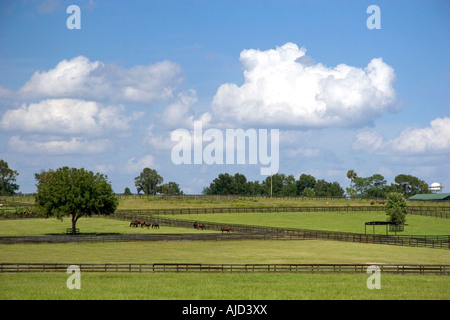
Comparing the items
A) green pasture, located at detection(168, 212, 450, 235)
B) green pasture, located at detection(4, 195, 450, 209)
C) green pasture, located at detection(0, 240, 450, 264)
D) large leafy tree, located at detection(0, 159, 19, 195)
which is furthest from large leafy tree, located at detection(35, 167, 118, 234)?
large leafy tree, located at detection(0, 159, 19, 195)

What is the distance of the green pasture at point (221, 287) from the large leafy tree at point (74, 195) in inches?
1281

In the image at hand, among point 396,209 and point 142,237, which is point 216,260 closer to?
point 142,237

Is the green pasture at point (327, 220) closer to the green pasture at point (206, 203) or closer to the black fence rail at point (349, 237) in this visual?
the black fence rail at point (349, 237)

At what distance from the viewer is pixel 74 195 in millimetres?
75062

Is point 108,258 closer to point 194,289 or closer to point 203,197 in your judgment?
point 194,289

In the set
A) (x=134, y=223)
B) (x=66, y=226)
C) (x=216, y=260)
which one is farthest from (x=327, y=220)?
(x=216, y=260)

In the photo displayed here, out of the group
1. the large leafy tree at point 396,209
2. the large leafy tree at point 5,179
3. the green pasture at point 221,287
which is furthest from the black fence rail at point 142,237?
the large leafy tree at point 5,179

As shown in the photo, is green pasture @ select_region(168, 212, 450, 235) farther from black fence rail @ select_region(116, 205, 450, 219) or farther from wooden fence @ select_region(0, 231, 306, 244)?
wooden fence @ select_region(0, 231, 306, 244)

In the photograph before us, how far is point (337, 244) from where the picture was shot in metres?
68.4

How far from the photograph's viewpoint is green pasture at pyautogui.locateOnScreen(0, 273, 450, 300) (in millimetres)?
35062

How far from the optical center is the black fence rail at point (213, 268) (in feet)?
145

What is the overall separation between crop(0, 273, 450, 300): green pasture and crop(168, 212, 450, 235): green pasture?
152 ft
